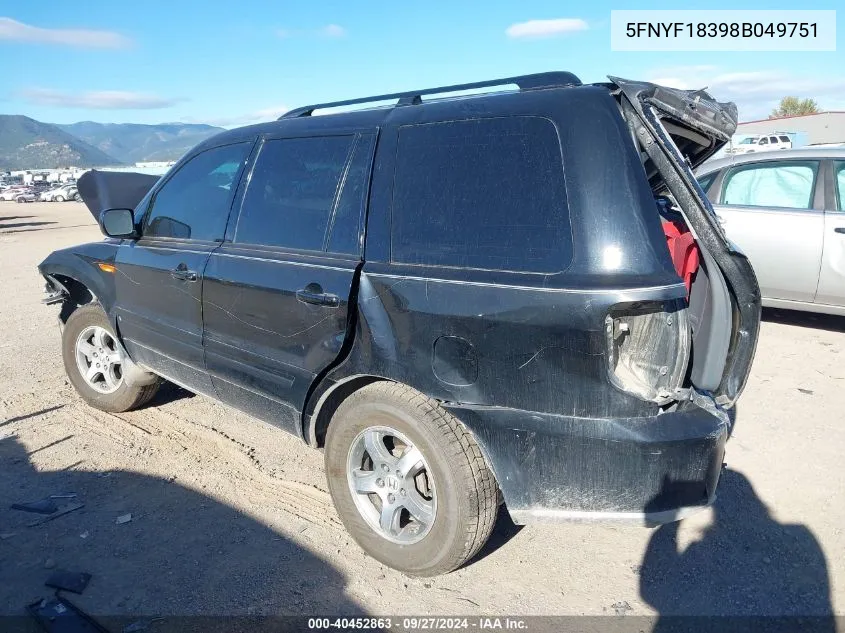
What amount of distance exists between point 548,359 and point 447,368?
410mm

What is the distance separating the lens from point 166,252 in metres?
3.77

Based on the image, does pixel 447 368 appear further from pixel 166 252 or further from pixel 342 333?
pixel 166 252

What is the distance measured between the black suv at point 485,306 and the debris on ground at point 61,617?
1.10 meters

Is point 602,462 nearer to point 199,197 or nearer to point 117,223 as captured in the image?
point 199,197

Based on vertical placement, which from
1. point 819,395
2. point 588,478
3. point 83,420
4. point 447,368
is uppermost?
point 447,368

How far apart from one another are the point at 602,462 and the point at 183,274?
246 centimetres

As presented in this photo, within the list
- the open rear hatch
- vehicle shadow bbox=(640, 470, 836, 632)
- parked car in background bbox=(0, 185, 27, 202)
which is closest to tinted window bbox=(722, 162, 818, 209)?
the open rear hatch

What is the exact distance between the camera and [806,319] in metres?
6.80

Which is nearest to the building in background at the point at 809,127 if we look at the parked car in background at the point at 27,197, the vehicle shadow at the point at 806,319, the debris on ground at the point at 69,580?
the vehicle shadow at the point at 806,319

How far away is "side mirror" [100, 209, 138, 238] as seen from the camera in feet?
12.9

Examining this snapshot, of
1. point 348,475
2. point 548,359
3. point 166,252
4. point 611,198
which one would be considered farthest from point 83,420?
point 611,198

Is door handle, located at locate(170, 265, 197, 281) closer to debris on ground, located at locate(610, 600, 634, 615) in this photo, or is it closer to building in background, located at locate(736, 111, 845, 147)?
debris on ground, located at locate(610, 600, 634, 615)

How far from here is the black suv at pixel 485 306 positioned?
225cm

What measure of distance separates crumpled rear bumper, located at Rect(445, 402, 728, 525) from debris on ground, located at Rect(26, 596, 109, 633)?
1.69 meters
